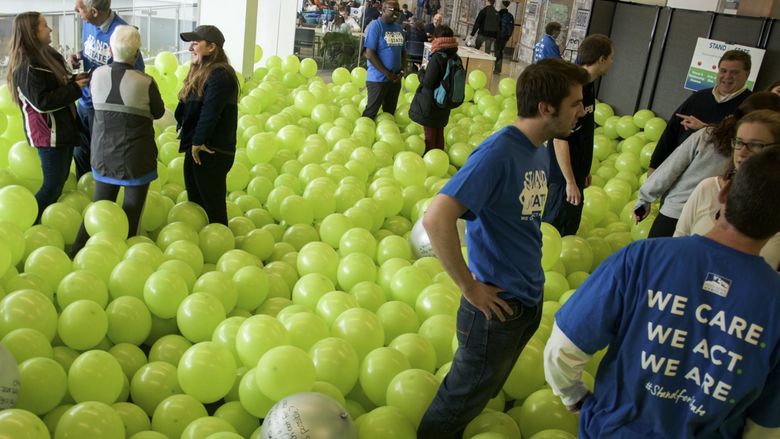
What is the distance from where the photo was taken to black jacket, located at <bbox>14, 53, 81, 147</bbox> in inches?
129

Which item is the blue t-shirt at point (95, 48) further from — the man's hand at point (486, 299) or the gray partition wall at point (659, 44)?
the gray partition wall at point (659, 44)

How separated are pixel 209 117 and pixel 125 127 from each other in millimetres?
397

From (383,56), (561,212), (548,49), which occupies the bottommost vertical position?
(561,212)

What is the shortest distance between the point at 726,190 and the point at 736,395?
1.39 feet

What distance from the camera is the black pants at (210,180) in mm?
3561

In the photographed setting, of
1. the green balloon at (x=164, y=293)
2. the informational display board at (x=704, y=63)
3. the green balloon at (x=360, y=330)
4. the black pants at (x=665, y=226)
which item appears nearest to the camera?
the green balloon at (x=360, y=330)

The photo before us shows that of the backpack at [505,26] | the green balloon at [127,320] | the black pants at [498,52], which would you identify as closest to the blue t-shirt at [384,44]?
the green balloon at [127,320]

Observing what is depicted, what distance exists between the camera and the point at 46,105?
3316 mm

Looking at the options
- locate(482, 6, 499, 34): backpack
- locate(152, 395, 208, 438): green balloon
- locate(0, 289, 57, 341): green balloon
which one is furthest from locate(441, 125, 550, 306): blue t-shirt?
locate(482, 6, 499, 34): backpack

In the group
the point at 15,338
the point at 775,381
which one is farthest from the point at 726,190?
the point at 15,338

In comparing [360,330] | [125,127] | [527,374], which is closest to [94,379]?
[360,330]

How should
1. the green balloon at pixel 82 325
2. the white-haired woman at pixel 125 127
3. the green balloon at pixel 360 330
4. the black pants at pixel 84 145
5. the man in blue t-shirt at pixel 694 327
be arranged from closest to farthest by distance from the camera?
the man in blue t-shirt at pixel 694 327 < the green balloon at pixel 82 325 < the green balloon at pixel 360 330 < the white-haired woman at pixel 125 127 < the black pants at pixel 84 145

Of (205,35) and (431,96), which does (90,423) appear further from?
(431,96)

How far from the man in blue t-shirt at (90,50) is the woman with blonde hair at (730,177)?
3.23 m
